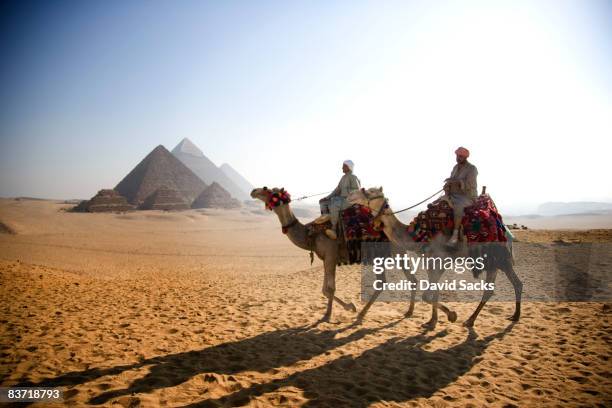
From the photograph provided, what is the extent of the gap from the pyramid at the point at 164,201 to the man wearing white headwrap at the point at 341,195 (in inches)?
2681

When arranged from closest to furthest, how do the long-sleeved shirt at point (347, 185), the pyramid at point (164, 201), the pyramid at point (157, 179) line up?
the long-sleeved shirt at point (347, 185)
the pyramid at point (164, 201)
the pyramid at point (157, 179)

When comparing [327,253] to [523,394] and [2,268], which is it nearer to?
[523,394]

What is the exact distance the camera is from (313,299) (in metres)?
9.09

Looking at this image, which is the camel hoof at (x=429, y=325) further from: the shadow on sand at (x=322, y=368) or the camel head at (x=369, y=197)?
the camel head at (x=369, y=197)

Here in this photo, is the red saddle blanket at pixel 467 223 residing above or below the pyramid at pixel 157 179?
below

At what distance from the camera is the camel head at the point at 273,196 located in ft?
22.4

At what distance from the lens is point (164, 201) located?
230 ft

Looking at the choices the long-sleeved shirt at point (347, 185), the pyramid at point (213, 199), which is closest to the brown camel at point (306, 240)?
the long-sleeved shirt at point (347, 185)

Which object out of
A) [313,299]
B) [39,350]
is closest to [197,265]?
[313,299]

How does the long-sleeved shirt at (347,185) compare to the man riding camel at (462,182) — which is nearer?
the man riding camel at (462,182)

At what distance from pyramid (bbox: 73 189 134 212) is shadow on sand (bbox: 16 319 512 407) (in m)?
65.1

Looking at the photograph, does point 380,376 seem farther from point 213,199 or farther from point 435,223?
point 213,199

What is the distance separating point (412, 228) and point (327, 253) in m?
1.80

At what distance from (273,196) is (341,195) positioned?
5.39ft
